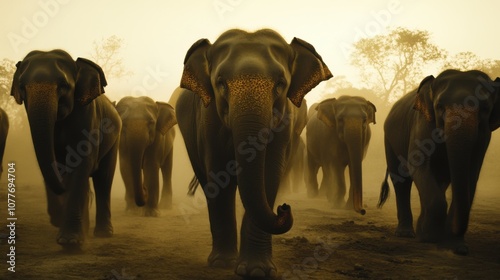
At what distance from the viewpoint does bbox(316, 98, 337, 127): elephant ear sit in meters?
13.8

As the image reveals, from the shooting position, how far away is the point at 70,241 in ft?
23.3

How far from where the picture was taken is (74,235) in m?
7.20

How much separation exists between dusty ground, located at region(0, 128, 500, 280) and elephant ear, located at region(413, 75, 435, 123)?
1847mm

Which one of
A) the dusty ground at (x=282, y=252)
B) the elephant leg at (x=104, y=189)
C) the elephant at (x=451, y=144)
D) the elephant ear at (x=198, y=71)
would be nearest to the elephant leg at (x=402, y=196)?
the elephant at (x=451, y=144)

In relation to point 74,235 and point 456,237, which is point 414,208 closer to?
point 456,237

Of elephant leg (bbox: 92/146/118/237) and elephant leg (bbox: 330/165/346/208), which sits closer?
elephant leg (bbox: 92/146/118/237)

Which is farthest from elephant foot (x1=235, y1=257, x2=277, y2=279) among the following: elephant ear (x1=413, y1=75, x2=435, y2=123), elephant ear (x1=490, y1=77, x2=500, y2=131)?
elephant ear (x1=490, y1=77, x2=500, y2=131)

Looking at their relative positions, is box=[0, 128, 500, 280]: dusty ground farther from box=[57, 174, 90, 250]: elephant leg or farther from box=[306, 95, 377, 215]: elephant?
box=[306, 95, 377, 215]: elephant

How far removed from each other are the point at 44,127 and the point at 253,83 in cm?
292

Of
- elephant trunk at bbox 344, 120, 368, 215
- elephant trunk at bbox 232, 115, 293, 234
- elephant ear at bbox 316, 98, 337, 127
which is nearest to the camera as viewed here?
elephant trunk at bbox 232, 115, 293, 234

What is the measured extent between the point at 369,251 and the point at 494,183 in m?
18.8

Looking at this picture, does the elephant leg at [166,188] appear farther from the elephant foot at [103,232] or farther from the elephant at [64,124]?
the elephant at [64,124]

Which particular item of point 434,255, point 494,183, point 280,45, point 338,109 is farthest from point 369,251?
point 494,183

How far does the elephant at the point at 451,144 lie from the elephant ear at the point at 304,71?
226 cm
